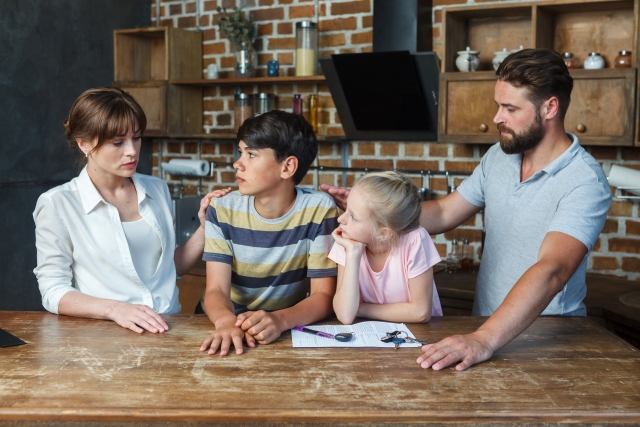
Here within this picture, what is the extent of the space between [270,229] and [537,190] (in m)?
0.79

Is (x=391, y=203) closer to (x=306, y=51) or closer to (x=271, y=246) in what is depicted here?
(x=271, y=246)

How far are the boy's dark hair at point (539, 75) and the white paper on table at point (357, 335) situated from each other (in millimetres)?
830

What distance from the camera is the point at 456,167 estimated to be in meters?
3.56

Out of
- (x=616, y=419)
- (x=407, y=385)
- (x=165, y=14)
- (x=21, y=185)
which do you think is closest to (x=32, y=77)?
(x=21, y=185)

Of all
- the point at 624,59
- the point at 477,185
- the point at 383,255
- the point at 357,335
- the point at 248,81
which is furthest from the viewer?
the point at 248,81

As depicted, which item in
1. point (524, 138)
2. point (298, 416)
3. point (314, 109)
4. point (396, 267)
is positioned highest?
point (314, 109)

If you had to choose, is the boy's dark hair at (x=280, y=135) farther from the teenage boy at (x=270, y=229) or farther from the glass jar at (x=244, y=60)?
the glass jar at (x=244, y=60)

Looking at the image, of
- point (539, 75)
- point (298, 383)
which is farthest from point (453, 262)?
point (298, 383)

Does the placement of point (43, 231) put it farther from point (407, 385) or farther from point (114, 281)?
point (407, 385)

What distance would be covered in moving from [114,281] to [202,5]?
259 cm

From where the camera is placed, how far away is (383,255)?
1917mm

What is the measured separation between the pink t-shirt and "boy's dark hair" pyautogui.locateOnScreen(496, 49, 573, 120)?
57cm

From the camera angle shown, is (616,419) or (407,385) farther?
(407,385)

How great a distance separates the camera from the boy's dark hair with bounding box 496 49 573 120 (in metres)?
2.09
